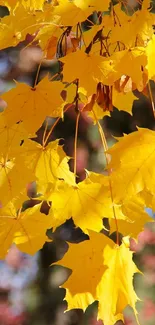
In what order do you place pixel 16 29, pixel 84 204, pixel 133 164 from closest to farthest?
pixel 133 164 → pixel 84 204 → pixel 16 29

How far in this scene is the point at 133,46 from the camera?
2.96 ft

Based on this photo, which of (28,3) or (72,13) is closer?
(72,13)

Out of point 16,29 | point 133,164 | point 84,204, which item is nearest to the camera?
point 133,164

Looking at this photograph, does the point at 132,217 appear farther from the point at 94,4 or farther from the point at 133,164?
the point at 94,4

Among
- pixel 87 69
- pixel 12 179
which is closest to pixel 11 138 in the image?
pixel 12 179

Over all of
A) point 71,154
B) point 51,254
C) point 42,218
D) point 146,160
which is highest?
point 146,160

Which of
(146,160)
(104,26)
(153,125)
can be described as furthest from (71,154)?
(146,160)

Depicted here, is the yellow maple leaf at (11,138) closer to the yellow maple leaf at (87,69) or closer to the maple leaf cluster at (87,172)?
the maple leaf cluster at (87,172)

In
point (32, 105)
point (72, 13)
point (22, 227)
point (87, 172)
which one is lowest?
point (22, 227)

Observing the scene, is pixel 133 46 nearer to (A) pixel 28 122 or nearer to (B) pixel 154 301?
(A) pixel 28 122

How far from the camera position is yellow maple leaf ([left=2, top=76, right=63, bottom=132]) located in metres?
0.88

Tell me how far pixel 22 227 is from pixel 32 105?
0.73 feet

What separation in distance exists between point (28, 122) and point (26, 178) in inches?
4.4

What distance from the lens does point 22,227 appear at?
3.40 ft
